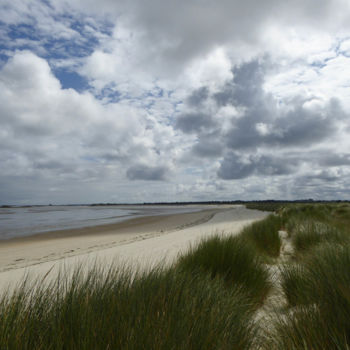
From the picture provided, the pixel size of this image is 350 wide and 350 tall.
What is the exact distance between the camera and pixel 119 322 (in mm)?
1849

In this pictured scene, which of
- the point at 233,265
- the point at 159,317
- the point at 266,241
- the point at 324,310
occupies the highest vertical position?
the point at 159,317

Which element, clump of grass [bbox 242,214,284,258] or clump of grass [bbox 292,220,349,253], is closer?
clump of grass [bbox 292,220,349,253]

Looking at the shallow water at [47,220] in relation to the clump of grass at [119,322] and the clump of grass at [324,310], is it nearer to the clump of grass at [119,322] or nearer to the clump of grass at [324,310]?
the clump of grass at [119,322]

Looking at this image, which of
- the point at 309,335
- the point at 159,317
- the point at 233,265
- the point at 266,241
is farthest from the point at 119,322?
the point at 266,241

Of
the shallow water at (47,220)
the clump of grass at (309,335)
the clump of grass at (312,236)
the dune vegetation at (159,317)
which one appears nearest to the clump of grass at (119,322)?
the dune vegetation at (159,317)

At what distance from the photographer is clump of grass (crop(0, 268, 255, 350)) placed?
1693 mm

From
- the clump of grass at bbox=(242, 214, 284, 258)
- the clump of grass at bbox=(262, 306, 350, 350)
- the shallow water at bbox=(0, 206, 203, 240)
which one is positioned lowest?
the shallow water at bbox=(0, 206, 203, 240)

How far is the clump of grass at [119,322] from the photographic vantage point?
1.69 metres

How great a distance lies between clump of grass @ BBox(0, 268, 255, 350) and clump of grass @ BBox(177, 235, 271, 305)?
1.66m

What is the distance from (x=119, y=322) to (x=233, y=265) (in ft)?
9.15

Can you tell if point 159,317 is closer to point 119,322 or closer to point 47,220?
point 119,322

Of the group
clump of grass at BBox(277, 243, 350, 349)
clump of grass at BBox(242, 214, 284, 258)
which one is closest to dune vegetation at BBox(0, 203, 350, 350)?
clump of grass at BBox(277, 243, 350, 349)

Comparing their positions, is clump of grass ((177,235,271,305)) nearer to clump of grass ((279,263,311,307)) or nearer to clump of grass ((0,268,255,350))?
clump of grass ((279,263,311,307))

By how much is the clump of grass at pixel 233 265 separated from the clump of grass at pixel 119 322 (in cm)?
166
